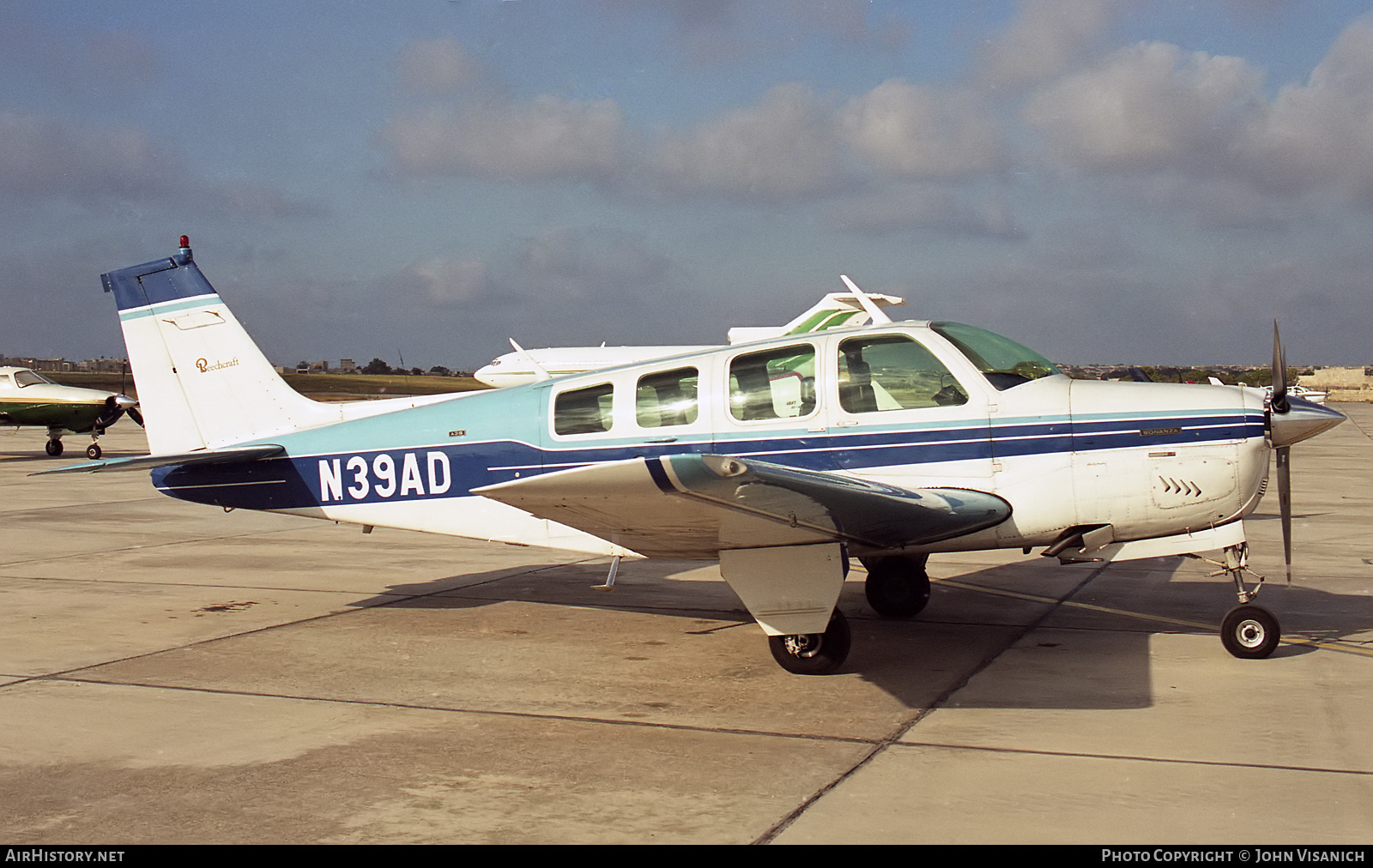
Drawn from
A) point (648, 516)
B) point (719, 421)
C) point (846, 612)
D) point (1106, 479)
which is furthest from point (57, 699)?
point (1106, 479)

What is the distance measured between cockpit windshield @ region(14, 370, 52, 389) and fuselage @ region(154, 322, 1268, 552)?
2186 centimetres

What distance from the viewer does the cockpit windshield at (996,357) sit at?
7492 mm

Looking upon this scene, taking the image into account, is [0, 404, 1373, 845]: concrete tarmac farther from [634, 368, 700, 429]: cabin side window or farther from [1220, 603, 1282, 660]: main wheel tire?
[634, 368, 700, 429]: cabin side window

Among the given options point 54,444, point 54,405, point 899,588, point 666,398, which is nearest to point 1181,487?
point 899,588

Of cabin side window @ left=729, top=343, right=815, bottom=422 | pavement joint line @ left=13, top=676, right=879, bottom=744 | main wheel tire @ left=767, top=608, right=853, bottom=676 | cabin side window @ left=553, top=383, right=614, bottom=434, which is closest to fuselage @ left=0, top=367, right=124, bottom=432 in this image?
pavement joint line @ left=13, top=676, right=879, bottom=744

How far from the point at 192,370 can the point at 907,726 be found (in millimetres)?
6648

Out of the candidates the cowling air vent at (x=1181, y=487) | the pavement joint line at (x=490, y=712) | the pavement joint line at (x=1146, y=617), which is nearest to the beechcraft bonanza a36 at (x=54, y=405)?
the pavement joint line at (x=490, y=712)

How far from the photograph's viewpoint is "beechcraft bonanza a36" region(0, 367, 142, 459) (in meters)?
25.7

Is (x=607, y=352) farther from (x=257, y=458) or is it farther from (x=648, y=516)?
(x=648, y=516)

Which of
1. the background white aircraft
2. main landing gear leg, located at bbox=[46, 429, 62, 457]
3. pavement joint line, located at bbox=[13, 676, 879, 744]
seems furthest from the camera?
the background white aircraft

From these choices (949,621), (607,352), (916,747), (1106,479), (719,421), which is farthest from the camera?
(607,352)

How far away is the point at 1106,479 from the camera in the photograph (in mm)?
7219

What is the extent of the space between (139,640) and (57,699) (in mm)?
1679
